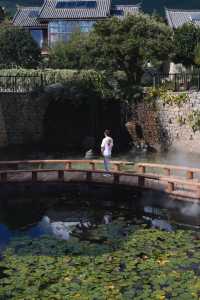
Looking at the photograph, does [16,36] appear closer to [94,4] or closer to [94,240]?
[94,4]

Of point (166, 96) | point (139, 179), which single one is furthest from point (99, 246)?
point (166, 96)

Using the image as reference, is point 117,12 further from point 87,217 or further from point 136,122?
point 87,217

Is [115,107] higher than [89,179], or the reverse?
[115,107]

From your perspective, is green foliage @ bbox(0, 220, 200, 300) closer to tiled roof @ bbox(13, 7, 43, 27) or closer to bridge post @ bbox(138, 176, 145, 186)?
bridge post @ bbox(138, 176, 145, 186)

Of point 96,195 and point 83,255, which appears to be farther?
point 96,195

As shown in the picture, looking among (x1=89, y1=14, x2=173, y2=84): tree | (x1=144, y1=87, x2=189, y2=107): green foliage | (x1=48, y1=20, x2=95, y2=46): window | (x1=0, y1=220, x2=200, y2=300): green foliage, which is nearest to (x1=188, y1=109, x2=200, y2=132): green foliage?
(x1=144, y1=87, x2=189, y2=107): green foliage

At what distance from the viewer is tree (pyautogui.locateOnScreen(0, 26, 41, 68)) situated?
45.4 meters

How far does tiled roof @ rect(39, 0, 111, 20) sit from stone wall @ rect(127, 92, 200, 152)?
26.8m

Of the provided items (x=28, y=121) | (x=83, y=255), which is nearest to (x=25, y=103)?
(x=28, y=121)

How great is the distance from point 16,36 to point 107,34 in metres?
15.9

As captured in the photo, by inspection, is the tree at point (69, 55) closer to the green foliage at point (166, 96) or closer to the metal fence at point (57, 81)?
the metal fence at point (57, 81)

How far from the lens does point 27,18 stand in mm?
59875

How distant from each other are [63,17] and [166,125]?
2933 cm

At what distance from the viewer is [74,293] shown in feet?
34.9
